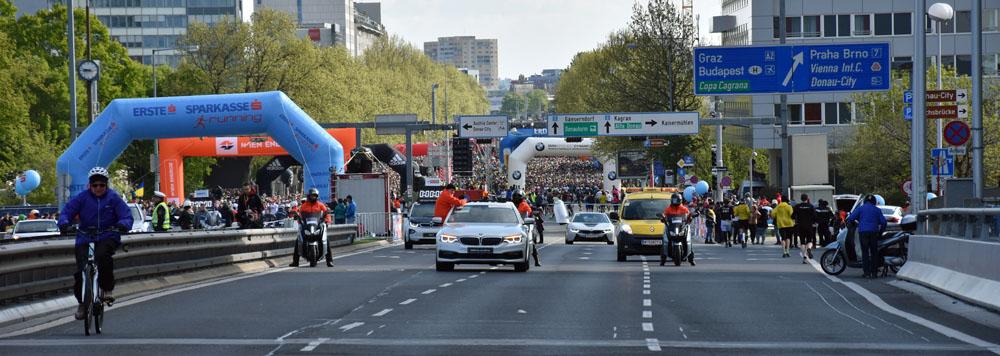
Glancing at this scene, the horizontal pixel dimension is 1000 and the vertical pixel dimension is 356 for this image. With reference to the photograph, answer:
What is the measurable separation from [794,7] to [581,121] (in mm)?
27341

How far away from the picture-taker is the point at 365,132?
96562mm

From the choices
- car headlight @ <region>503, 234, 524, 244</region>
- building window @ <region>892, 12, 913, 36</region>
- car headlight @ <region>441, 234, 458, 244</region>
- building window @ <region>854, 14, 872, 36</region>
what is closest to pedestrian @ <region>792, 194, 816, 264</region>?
car headlight @ <region>503, 234, 524, 244</region>

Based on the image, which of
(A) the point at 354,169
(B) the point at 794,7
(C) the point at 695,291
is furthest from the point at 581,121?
(C) the point at 695,291

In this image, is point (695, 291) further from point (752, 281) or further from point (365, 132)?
point (365, 132)

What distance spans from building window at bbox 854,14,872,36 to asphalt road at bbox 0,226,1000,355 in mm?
60072

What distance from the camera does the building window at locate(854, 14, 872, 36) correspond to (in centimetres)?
8512

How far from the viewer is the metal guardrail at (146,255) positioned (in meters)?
17.5

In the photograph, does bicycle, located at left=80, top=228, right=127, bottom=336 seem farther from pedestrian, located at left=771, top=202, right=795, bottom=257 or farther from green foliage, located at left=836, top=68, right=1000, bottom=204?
green foliage, located at left=836, top=68, right=1000, bottom=204

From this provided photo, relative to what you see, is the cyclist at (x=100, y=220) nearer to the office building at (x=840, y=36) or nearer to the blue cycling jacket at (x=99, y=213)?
the blue cycling jacket at (x=99, y=213)

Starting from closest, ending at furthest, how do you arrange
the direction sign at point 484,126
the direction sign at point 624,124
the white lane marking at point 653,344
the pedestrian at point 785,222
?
the white lane marking at point 653,344, the pedestrian at point 785,222, the direction sign at point 624,124, the direction sign at point 484,126

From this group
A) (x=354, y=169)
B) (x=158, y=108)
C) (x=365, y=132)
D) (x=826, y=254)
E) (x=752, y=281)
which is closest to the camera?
(x=752, y=281)

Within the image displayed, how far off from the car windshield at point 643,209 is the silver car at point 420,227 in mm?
8454

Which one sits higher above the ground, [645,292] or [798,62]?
[798,62]

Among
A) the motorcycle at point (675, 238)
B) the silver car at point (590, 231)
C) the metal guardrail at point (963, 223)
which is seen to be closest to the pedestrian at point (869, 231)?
the metal guardrail at point (963, 223)
